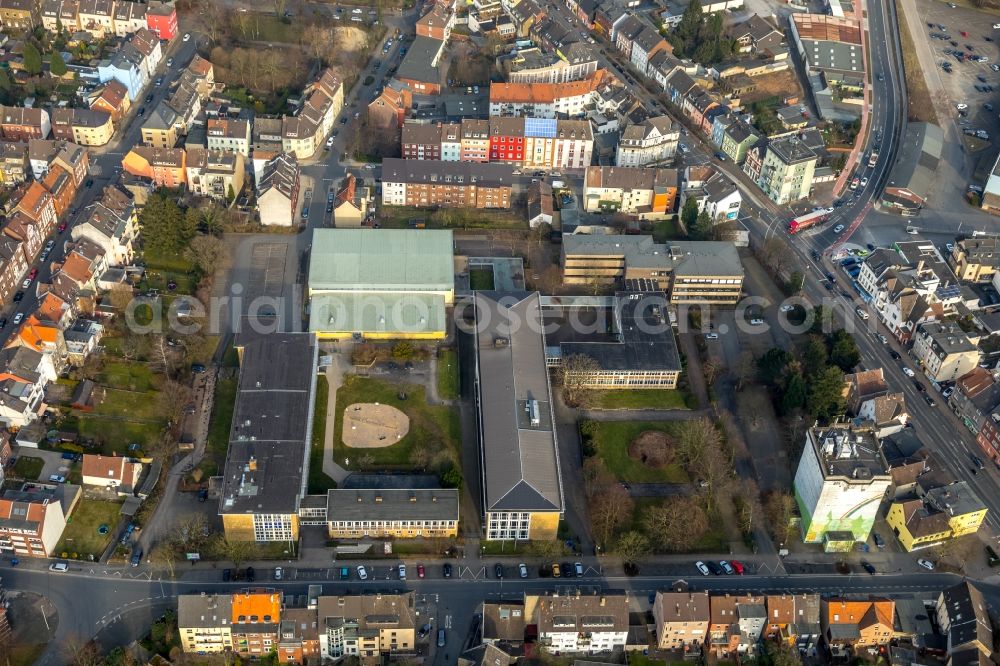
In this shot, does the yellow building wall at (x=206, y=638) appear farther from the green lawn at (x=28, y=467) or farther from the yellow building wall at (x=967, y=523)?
the yellow building wall at (x=967, y=523)

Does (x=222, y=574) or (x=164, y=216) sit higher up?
(x=164, y=216)

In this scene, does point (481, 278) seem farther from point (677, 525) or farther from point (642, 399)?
point (677, 525)

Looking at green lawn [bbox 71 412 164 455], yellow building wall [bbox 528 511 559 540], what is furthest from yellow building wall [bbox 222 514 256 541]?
yellow building wall [bbox 528 511 559 540]

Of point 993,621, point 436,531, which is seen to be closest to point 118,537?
point 436,531

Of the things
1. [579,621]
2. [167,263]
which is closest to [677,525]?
[579,621]

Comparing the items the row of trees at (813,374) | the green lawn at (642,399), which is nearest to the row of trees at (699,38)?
the row of trees at (813,374)

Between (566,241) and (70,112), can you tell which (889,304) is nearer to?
(566,241)
